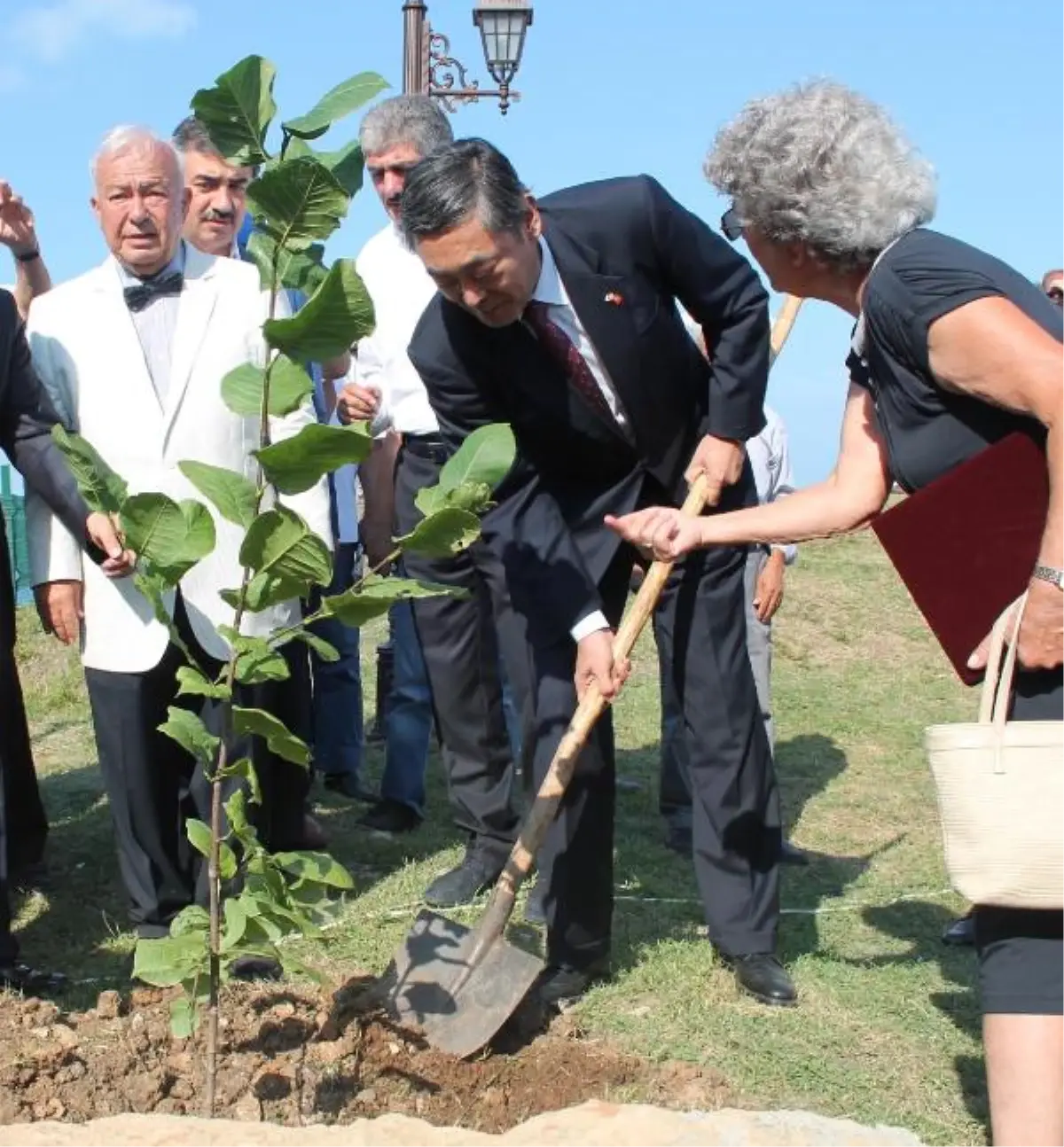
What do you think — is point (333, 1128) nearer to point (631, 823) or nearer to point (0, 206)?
point (0, 206)

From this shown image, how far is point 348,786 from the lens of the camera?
6.32 meters

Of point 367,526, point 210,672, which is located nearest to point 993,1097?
point 210,672

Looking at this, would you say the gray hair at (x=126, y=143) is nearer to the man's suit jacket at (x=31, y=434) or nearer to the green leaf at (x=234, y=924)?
the man's suit jacket at (x=31, y=434)

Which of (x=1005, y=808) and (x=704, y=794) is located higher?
(x=1005, y=808)

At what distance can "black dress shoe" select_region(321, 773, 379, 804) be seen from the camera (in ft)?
20.5

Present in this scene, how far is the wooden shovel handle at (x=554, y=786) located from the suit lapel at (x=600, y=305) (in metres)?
0.39

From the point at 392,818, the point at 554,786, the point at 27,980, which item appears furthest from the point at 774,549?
the point at 27,980

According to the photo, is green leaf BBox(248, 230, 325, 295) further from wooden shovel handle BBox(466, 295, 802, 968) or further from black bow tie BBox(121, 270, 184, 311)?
black bow tie BBox(121, 270, 184, 311)

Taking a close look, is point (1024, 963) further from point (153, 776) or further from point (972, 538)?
point (153, 776)

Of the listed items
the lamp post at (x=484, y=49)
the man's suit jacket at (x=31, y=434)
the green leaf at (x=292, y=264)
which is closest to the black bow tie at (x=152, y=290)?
the man's suit jacket at (x=31, y=434)

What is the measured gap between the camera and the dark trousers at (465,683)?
16.8 feet

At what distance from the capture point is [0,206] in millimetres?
4820

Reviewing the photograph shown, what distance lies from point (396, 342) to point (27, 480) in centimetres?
150

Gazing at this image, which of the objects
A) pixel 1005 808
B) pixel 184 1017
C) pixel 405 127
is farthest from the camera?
pixel 405 127
